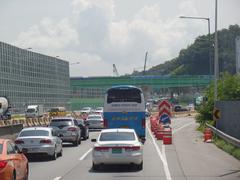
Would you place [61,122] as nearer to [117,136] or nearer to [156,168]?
[117,136]

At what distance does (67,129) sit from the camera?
3488cm

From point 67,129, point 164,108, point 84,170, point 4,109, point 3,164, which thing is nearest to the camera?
point 3,164

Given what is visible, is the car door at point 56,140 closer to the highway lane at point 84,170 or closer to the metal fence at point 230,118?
the highway lane at point 84,170

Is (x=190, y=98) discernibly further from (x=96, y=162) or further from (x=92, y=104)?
(x=96, y=162)

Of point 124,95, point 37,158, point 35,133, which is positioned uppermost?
point 124,95

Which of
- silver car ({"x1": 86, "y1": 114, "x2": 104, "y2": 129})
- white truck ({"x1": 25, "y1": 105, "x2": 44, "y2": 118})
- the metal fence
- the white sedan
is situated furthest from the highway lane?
white truck ({"x1": 25, "y1": 105, "x2": 44, "y2": 118})

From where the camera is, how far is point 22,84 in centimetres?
9556

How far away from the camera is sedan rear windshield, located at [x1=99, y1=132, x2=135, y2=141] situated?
69.1ft

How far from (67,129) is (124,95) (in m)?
3.96

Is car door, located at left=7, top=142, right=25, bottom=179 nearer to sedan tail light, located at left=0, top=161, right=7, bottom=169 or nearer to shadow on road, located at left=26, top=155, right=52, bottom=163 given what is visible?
sedan tail light, located at left=0, top=161, right=7, bottom=169

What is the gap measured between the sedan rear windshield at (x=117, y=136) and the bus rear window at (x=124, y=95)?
14662 mm

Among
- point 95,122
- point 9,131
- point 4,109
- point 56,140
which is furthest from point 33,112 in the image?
point 56,140

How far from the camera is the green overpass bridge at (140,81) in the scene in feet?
487

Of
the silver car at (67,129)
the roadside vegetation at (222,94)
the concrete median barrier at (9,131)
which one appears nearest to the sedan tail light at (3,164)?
the roadside vegetation at (222,94)
